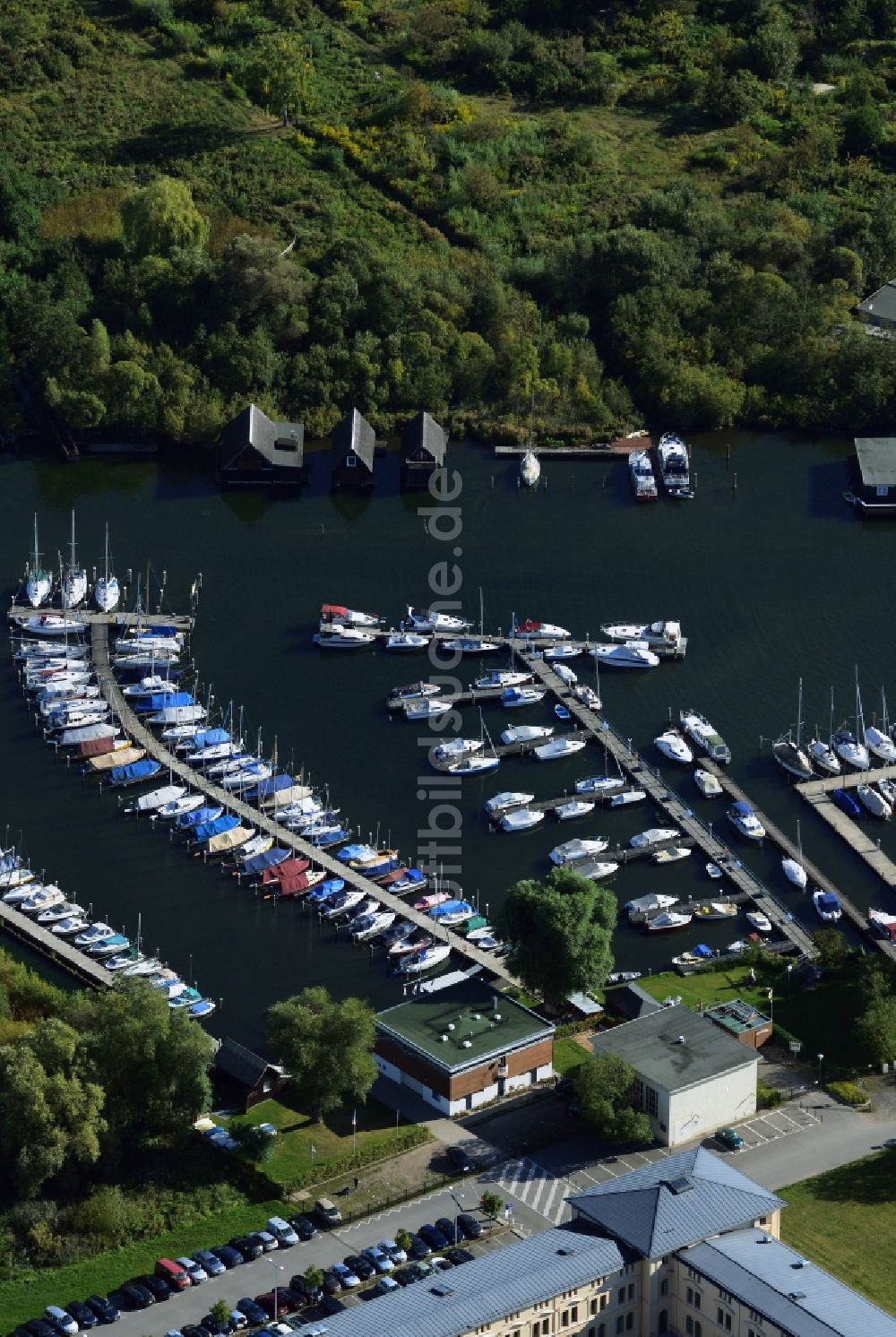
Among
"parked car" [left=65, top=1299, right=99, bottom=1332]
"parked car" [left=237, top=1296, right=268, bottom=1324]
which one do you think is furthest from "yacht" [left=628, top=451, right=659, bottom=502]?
"parked car" [left=65, top=1299, right=99, bottom=1332]

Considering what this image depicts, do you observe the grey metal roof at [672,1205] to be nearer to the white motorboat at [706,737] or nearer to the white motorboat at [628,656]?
the white motorboat at [706,737]

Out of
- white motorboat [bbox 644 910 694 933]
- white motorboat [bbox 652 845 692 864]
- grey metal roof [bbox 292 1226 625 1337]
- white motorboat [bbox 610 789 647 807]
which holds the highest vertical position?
white motorboat [bbox 610 789 647 807]

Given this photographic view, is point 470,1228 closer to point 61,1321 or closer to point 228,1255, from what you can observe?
point 228,1255

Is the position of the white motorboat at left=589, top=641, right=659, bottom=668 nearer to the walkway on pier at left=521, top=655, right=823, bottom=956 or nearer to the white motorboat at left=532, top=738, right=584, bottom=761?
the walkway on pier at left=521, top=655, right=823, bottom=956

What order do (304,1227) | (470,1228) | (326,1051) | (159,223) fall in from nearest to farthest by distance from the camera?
(470,1228) → (304,1227) → (326,1051) → (159,223)

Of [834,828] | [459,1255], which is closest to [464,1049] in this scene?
[459,1255]

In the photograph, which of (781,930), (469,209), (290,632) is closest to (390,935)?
(781,930)

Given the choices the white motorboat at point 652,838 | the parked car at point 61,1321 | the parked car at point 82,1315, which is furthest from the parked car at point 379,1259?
the white motorboat at point 652,838
